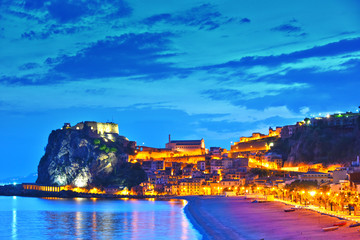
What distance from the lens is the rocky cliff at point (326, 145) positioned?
4045 inches

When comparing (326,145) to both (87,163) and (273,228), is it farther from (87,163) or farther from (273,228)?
(273,228)

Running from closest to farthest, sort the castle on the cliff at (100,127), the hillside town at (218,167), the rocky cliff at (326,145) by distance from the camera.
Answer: the hillside town at (218,167) → the rocky cliff at (326,145) → the castle on the cliff at (100,127)

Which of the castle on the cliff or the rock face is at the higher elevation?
the castle on the cliff

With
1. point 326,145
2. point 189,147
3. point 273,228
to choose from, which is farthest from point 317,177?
point 189,147

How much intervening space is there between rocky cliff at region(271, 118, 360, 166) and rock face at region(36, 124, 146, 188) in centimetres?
4084

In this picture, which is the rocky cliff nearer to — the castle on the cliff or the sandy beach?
the castle on the cliff

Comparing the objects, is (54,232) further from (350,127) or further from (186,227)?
(350,127)

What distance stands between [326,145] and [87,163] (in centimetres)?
6054

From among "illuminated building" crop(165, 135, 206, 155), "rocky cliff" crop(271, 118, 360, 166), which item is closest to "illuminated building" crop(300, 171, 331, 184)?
"rocky cliff" crop(271, 118, 360, 166)

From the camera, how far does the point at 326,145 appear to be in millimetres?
107062

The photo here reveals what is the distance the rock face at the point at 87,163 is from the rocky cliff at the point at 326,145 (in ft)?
134

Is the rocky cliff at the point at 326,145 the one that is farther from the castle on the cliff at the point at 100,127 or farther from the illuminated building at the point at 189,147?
the castle on the cliff at the point at 100,127

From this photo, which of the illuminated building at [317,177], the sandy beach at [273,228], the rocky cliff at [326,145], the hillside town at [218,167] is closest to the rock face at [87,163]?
the hillside town at [218,167]

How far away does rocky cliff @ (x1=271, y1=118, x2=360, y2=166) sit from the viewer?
10275cm
